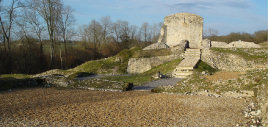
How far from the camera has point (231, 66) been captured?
2064 cm

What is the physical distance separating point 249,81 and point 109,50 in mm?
30393

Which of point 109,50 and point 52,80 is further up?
point 109,50

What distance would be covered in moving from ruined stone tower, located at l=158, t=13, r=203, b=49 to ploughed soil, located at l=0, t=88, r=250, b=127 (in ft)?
67.7

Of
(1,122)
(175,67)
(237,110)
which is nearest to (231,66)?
(175,67)

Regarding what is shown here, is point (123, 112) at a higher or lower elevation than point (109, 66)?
lower

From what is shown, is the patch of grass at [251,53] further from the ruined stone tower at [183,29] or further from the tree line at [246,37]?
the tree line at [246,37]

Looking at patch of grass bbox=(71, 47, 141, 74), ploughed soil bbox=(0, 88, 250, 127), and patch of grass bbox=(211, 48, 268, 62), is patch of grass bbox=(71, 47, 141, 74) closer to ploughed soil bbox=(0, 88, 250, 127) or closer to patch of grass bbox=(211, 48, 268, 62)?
patch of grass bbox=(211, 48, 268, 62)

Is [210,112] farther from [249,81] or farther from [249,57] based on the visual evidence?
[249,57]

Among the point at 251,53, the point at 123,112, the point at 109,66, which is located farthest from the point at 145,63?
the point at 123,112

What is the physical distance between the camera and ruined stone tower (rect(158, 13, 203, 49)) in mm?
29266

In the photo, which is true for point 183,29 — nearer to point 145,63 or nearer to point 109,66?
point 145,63

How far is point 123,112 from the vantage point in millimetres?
7559

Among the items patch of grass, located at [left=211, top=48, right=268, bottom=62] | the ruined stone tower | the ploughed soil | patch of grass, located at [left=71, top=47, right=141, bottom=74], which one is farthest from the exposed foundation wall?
the ploughed soil

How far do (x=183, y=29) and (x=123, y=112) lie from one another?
24.1m
